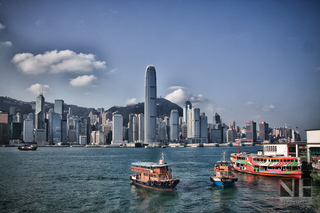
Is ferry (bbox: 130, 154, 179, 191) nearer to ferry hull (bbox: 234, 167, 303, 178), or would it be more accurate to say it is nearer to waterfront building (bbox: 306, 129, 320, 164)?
ferry hull (bbox: 234, 167, 303, 178)

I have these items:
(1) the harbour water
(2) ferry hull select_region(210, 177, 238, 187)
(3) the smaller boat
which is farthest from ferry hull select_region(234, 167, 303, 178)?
(2) ferry hull select_region(210, 177, 238, 187)

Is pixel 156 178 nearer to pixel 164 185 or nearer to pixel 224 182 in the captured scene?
pixel 164 185

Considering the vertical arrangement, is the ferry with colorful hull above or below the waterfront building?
below

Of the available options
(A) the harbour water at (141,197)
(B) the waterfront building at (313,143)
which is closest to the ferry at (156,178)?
(A) the harbour water at (141,197)

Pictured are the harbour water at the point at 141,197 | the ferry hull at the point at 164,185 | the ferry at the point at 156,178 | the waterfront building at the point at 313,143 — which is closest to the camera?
the harbour water at the point at 141,197

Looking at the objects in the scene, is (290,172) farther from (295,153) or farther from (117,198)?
(117,198)

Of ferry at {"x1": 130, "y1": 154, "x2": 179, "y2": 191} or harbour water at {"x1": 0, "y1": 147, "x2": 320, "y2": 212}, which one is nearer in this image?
harbour water at {"x1": 0, "y1": 147, "x2": 320, "y2": 212}

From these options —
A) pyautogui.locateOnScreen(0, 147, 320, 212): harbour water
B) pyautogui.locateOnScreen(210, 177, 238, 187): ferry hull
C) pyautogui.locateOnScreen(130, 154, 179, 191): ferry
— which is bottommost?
pyautogui.locateOnScreen(0, 147, 320, 212): harbour water

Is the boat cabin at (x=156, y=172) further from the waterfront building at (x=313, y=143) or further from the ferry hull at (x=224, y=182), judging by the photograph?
the waterfront building at (x=313, y=143)
